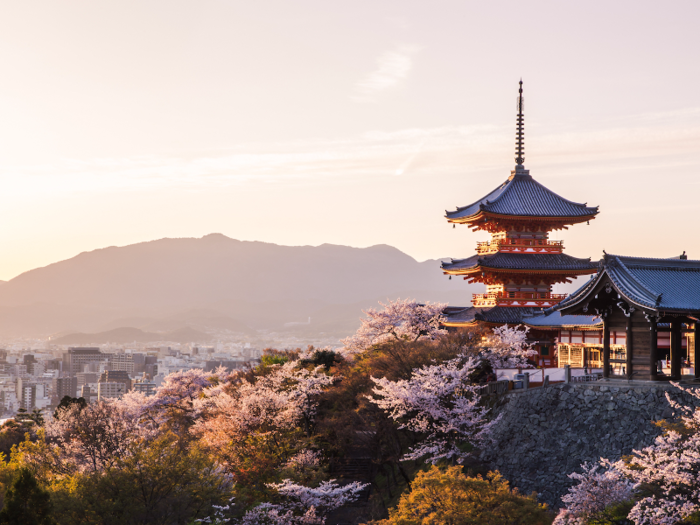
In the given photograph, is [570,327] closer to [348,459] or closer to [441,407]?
[441,407]

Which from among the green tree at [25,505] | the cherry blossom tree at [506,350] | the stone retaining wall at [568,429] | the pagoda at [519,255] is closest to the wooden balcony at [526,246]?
the pagoda at [519,255]

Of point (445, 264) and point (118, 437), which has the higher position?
point (445, 264)

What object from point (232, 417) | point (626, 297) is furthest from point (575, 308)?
point (232, 417)

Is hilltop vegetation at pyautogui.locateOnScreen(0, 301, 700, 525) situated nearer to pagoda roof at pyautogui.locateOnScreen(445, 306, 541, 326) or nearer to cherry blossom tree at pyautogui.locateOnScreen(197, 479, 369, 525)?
cherry blossom tree at pyautogui.locateOnScreen(197, 479, 369, 525)

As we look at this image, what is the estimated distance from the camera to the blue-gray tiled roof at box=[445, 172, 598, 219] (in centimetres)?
4447

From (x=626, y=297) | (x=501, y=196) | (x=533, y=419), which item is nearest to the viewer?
(x=626, y=297)

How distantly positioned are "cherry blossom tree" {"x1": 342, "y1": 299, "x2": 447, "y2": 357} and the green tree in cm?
2577

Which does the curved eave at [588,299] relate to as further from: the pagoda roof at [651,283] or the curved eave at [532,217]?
the curved eave at [532,217]

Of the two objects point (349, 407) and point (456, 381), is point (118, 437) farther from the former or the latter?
point (456, 381)

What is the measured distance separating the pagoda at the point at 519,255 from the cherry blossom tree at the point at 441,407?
11764 millimetres

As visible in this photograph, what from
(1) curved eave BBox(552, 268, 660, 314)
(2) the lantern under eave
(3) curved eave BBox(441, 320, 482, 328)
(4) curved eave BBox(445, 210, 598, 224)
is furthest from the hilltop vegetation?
(4) curved eave BBox(445, 210, 598, 224)

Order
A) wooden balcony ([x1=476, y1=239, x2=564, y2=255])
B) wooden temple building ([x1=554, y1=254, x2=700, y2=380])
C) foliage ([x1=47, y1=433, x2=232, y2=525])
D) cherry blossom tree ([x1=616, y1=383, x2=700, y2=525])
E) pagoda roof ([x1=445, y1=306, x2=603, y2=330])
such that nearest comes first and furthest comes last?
cherry blossom tree ([x1=616, y1=383, x2=700, y2=525]) < foliage ([x1=47, y1=433, x2=232, y2=525]) < wooden temple building ([x1=554, y1=254, x2=700, y2=380]) < pagoda roof ([x1=445, y1=306, x2=603, y2=330]) < wooden balcony ([x1=476, y1=239, x2=564, y2=255])

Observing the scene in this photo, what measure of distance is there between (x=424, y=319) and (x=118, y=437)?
2140cm

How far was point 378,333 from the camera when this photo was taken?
4772cm
